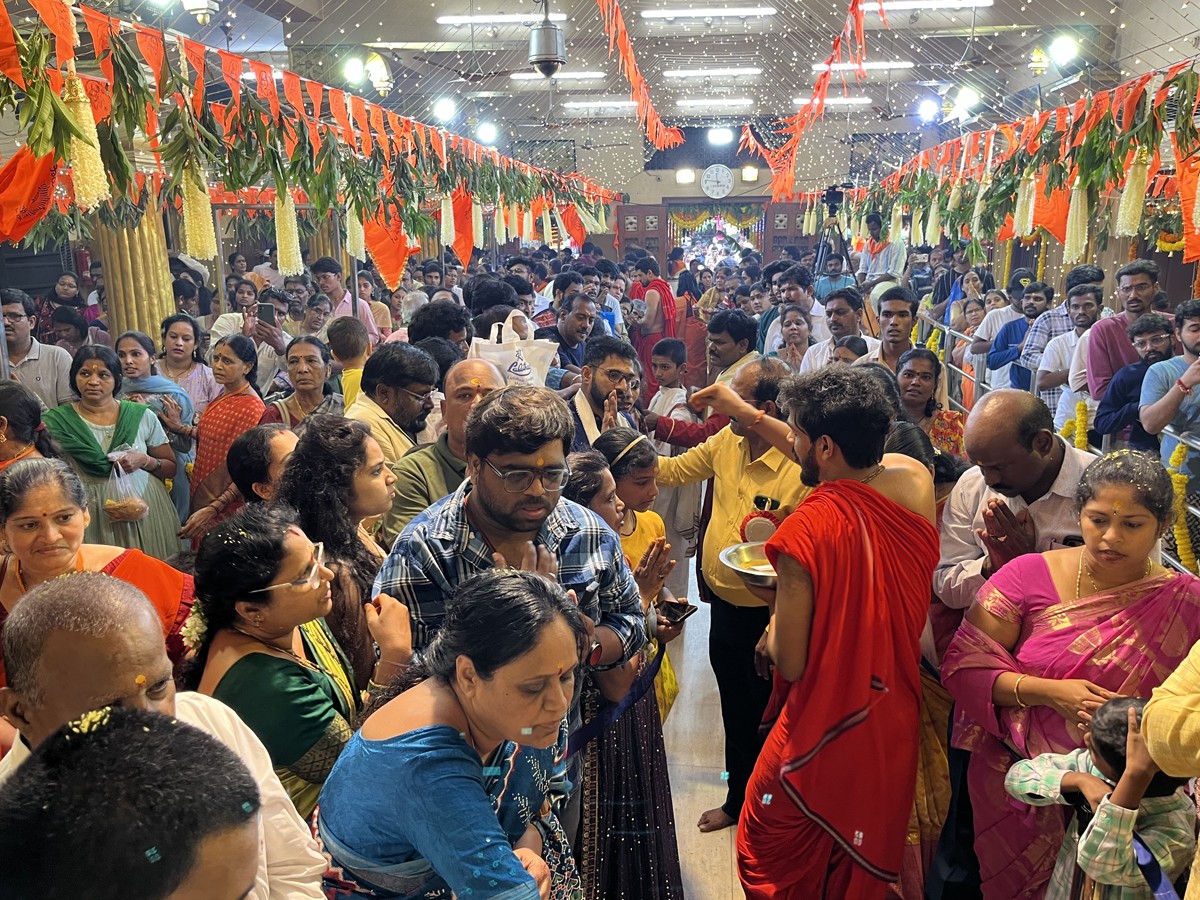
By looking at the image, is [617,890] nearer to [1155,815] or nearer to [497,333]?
[1155,815]

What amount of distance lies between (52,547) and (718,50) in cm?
1223

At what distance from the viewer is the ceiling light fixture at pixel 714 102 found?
17531mm

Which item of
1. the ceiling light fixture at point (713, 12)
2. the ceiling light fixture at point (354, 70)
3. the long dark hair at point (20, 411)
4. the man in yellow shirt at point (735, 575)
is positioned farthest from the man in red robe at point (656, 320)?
the long dark hair at point (20, 411)

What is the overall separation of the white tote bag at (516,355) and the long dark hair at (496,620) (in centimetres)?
250

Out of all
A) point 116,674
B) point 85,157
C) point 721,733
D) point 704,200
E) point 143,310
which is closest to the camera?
point 116,674

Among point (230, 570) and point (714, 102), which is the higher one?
point (714, 102)

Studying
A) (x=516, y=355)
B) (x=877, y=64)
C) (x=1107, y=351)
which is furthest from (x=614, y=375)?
(x=877, y=64)

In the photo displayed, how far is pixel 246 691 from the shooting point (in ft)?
5.64

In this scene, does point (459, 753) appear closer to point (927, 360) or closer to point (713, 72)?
point (927, 360)

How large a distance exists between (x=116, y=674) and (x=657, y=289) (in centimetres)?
754

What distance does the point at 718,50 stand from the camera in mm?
12844

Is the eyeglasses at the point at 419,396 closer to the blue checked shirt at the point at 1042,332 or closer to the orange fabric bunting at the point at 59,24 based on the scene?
the orange fabric bunting at the point at 59,24

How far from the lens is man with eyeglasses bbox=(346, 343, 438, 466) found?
329 centimetres

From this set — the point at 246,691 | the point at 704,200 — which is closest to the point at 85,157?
the point at 246,691
